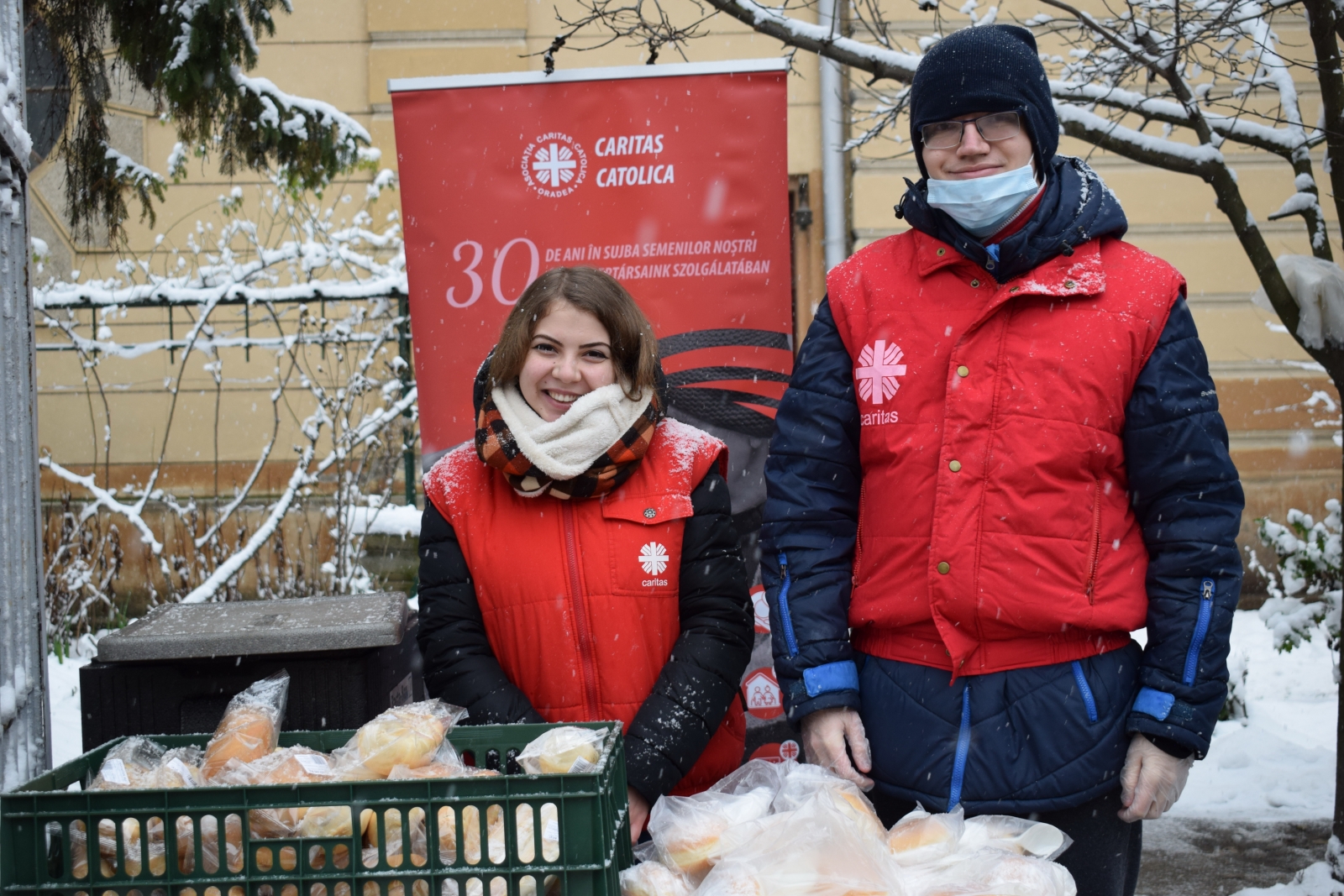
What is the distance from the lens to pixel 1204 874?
3.66 metres

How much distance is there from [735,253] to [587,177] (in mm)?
464

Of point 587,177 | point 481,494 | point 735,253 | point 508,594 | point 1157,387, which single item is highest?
point 587,177

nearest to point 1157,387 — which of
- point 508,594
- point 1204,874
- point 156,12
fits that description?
point 508,594

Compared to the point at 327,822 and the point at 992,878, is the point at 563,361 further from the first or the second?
the point at 992,878

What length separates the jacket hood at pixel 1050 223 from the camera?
73.5 inches

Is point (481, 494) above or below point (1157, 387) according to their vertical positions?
below

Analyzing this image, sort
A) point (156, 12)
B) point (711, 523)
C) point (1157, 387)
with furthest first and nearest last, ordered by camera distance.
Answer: point (156, 12) → point (711, 523) → point (1157, 387)

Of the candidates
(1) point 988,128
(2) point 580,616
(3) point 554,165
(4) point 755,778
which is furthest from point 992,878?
(3) point 554,165

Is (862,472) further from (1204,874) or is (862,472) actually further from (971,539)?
(1204,874)

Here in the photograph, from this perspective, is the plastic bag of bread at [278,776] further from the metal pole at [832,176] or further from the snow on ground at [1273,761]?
the metal pole at [832,176]

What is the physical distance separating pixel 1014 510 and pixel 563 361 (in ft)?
2.82

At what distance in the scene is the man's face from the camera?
73.8 inches

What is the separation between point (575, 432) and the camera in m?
2.06

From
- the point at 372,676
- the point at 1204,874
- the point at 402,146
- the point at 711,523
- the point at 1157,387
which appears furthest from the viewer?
the point at 1204,874
